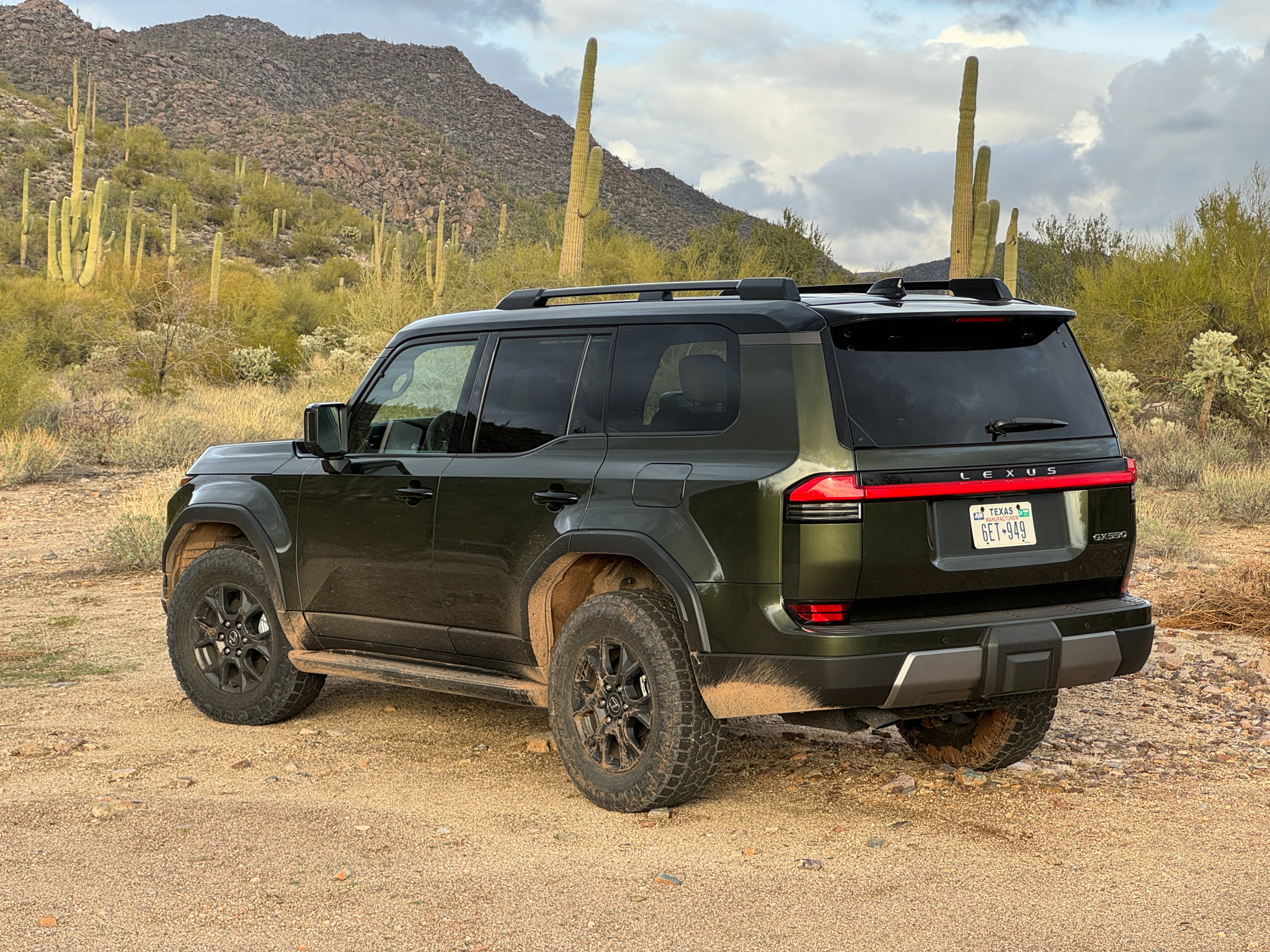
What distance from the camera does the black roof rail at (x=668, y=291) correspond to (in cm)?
478

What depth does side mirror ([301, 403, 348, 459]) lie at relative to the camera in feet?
19.1

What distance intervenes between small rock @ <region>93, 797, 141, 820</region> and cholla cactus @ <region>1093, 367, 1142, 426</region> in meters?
17.6

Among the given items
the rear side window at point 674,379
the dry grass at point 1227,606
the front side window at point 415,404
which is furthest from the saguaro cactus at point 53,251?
the rear side window at point 674,379

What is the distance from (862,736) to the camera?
6227 millimetres

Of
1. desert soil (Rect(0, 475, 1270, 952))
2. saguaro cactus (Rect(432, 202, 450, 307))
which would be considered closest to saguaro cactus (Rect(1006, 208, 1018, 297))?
saguaro cactus (Rect(432, 202, 450, 307))

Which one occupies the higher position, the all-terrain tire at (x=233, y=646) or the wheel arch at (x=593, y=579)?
the wheel arch at (x=593, y=579)

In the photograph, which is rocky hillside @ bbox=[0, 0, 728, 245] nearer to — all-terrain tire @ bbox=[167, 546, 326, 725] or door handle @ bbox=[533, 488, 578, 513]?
Answer: all-terrain tire @ bbox=[167, 546, 326, 725]

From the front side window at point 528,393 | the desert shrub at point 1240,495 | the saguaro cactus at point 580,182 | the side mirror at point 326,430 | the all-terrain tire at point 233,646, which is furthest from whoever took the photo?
the saguaro cactus at point 580,182

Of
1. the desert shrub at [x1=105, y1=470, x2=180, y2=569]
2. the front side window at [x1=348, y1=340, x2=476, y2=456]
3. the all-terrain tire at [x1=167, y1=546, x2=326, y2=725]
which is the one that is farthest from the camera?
the desert shrub at [x1=105, y1=470, x2=180, y2=569]

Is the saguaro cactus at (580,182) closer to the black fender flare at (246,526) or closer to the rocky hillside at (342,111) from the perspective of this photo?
the black fender flare at (246,526)

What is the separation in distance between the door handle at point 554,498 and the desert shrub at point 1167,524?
8572 millimetres

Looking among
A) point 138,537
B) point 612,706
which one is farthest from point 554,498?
point 138,537

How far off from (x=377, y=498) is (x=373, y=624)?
0.55 m

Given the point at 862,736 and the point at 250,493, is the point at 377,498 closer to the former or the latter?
the point at 250,493
